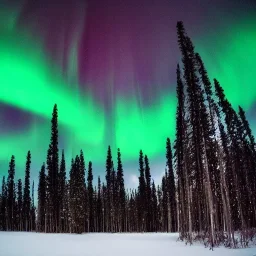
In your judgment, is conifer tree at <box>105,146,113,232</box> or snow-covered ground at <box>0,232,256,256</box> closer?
snow-covered ground at <box>0,232,256,256</box>

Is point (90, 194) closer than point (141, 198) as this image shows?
No

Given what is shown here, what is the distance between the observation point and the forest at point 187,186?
23406 millimetres

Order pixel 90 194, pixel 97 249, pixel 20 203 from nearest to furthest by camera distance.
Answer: pixel 97 249 → pixel 20 203 → pixel 90 194

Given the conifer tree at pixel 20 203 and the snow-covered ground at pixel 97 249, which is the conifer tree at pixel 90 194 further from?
the snow-covered ground at pixel 97 249

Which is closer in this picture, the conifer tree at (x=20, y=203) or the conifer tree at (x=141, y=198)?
the conifer tree at (x=141, y=198)

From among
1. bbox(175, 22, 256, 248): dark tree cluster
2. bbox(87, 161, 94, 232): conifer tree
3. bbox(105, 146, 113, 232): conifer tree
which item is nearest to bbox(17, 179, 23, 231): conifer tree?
bbox(87, 161, 94, 232): conifer tree

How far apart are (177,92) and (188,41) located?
6.57 meters

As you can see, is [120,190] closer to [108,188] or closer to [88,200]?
[108,188]

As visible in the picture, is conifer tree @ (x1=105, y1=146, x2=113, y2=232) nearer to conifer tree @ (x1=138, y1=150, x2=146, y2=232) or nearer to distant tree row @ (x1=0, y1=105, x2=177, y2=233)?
distant tree row @ (x1=0, y1=105, x2=177, y2=233)

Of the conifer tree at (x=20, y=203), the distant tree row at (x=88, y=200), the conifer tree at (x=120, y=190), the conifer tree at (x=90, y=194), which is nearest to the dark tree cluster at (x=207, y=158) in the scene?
the distant tree row at (x=88, y=200)

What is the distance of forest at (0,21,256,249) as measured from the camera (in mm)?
23406

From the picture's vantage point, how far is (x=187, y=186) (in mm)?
23938

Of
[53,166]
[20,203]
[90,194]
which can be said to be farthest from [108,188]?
[20,203]

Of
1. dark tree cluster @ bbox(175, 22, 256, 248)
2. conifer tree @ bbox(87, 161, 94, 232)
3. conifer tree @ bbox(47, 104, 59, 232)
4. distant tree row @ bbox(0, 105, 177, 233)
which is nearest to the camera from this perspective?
dark tree cluster @ bbox(175, 22, 256, 248)
